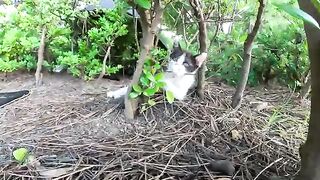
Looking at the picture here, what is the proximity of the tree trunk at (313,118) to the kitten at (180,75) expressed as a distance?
811mm

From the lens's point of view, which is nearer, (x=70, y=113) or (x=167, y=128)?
(x=167, y=128)

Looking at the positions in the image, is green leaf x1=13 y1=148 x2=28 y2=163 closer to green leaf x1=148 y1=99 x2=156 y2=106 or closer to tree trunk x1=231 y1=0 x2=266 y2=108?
green leaf x1=148 y1=99 x2=156 y2=106

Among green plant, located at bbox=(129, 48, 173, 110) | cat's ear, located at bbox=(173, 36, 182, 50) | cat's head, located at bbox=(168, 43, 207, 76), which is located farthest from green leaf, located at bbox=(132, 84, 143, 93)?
cat's ear, located at bbox=(173, 36, 182, 50)

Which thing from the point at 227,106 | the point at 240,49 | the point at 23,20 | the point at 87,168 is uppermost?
the point at 23,20

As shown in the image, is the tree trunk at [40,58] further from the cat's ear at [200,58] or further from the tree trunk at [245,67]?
the tree trunk at [245,67]

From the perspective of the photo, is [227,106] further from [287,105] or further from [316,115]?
[316,115]

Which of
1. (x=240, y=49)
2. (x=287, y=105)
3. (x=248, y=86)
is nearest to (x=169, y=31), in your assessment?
(x=240, y=49)

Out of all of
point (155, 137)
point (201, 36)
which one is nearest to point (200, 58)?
point (201, 36)

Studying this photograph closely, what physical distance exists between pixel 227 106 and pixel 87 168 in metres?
0.84

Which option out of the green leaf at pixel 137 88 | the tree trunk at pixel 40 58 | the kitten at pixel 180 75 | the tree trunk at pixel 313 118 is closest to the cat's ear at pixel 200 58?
the kitten at pixel 180 75

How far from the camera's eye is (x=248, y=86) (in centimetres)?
237

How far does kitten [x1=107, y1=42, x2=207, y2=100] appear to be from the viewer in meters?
1.83

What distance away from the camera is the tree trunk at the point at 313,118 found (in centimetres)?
95

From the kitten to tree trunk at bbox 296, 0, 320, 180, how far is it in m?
0.81
